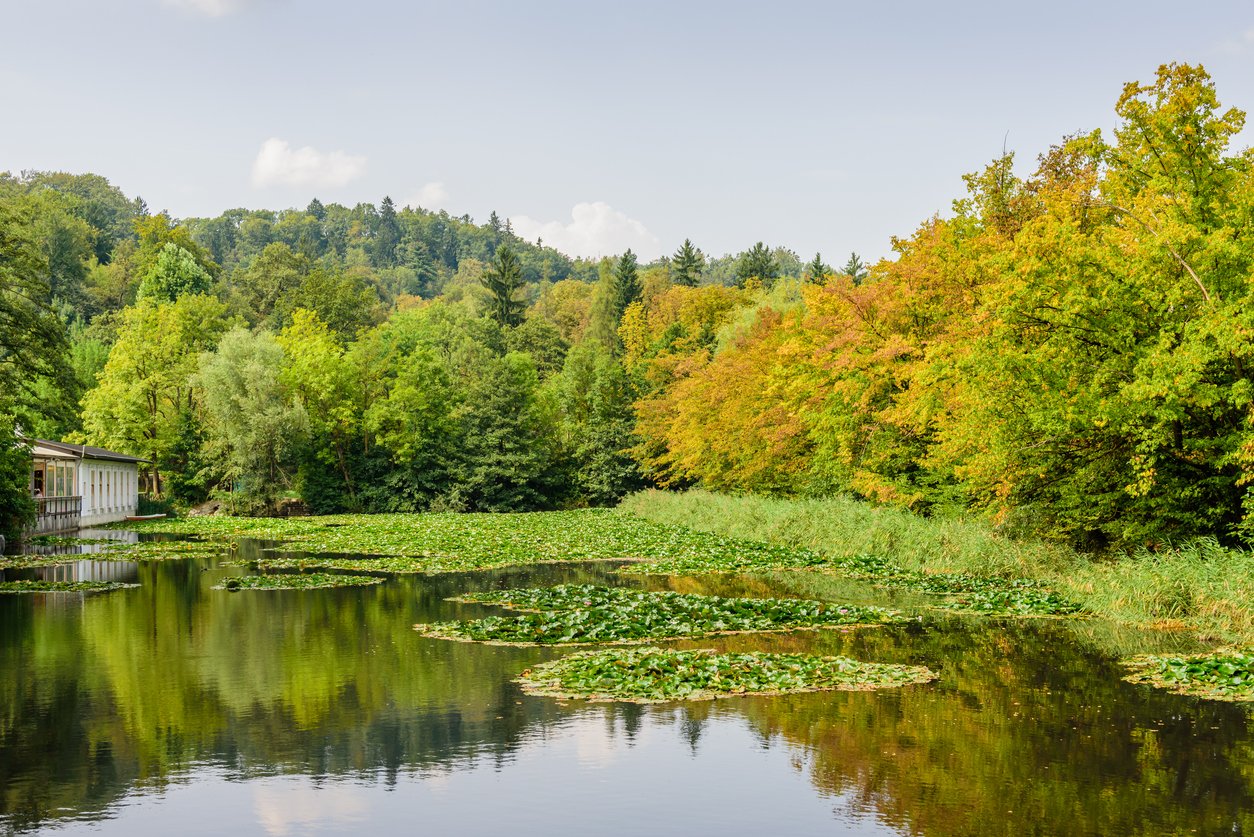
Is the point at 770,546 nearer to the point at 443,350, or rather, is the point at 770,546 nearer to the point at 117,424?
the point at 117,424

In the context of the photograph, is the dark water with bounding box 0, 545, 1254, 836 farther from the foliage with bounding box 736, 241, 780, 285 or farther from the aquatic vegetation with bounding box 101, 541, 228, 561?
the foliage with bounding box 736, 241, 780, 285

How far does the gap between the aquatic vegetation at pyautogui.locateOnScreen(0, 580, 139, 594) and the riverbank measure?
20228 mm

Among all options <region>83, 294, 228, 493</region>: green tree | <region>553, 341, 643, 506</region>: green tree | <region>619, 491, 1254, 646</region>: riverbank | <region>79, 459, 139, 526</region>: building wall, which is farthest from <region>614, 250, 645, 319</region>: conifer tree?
<region>619, 491, 1254, 646</region>: riverbank

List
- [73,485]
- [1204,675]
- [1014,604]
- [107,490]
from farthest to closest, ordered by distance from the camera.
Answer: [107,490]
[73,485]
[1014,604]
[1204,675]

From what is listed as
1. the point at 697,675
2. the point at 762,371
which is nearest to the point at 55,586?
the point at 697,675

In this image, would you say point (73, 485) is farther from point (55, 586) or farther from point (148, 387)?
point (55, 586)

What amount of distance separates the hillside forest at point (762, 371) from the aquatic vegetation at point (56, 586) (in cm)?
763

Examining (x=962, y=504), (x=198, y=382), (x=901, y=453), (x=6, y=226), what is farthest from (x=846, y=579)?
(x=198, y=382)

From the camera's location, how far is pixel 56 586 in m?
27.3

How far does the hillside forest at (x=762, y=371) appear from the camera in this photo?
2303 cm

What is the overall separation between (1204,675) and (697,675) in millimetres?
7065

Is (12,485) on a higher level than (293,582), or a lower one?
higher

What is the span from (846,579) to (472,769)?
60.6ft

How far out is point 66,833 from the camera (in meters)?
9.18
